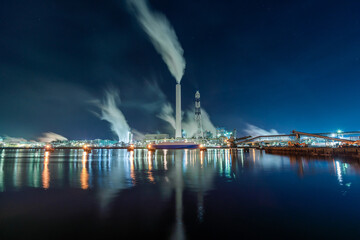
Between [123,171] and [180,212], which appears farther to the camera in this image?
[123,171]

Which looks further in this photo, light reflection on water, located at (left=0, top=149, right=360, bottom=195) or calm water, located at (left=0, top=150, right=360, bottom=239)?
light reflection on water, located at (left=0, top=149, right=360, bottom=195)

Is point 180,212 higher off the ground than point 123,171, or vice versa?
point 123,171

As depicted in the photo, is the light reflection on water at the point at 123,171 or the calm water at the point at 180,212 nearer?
the calm water at the point at 180,212

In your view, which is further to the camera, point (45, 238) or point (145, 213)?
point (145, 213)

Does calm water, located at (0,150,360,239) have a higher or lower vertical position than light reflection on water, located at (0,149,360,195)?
lower

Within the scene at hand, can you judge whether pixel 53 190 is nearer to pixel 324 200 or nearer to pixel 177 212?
pixel 177 212

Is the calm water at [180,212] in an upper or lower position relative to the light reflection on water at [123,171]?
lower

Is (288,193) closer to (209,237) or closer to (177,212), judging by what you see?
(177,212)

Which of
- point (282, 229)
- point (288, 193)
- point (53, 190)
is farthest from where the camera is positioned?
point (53, 190)

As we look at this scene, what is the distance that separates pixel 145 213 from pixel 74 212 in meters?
2.73

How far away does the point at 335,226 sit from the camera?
751cm

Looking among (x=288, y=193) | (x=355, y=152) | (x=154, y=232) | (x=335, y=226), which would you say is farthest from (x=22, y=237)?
(x=355, y=152)

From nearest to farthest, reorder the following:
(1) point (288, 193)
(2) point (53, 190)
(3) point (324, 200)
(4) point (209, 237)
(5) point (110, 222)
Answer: (4) point (209, 237) → (5) point (110, 222) → (3) point (324, 200) → (1) point (288, 193) → (2) point (53, 190)

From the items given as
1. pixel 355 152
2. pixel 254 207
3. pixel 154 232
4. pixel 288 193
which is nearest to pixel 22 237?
pixel 154 232
